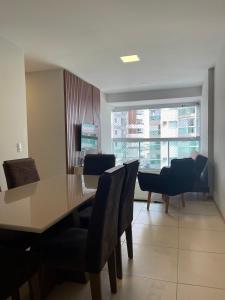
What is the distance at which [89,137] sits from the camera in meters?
5.25

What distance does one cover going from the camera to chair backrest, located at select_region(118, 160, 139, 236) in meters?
1.93

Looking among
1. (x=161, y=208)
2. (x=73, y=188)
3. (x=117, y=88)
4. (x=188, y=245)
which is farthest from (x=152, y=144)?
(x=73, y=188)

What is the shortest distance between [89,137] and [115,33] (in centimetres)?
265

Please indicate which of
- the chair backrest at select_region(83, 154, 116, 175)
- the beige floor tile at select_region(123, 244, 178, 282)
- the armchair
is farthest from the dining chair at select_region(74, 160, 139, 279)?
the armchair

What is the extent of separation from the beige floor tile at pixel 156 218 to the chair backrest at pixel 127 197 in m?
1.14

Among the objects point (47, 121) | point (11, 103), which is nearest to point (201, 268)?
point (11, 103)

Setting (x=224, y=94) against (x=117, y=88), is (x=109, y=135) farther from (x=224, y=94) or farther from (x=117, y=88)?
(x=224, y=94)

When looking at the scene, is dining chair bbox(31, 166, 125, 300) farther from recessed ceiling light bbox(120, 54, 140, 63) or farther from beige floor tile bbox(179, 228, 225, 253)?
recessed ceiling light bbox(120, 54, 140, 63)

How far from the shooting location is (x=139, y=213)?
3.65 metres

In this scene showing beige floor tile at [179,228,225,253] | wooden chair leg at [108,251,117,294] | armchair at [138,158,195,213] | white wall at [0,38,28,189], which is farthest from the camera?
armchair at [138,158,195,213]

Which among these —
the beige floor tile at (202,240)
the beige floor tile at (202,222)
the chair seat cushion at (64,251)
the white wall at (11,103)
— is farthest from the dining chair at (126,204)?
the white wall at (11,103)

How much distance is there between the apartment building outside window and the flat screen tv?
190 cm

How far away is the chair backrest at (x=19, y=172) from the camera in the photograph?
2.33m

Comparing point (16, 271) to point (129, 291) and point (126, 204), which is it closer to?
point (129, 291)
